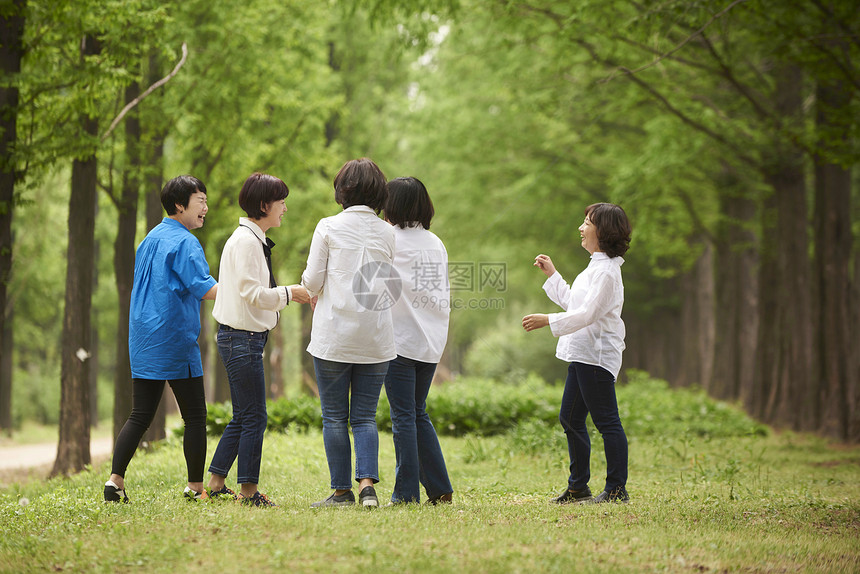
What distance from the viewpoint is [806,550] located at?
3.90m

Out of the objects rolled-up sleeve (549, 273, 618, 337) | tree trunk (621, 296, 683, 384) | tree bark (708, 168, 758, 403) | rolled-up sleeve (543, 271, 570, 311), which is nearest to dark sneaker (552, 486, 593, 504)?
A: rolled-up sleeve (549, 273, 618, 337)

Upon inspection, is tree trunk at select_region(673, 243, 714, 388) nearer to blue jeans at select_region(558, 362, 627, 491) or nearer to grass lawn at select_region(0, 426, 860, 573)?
grass lawn at select_region(0, 426, 860, 573)

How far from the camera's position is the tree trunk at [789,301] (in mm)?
12211

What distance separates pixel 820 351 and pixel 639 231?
4.49 m

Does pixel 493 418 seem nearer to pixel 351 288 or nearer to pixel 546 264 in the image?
pixel 546 264

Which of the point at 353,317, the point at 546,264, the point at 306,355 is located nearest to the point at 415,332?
the point at 353,317

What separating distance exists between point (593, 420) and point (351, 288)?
5.93 feet

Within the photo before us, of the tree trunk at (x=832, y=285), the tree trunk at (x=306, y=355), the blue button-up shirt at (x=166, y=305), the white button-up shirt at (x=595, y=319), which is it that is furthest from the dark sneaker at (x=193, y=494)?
the tree trunk at (x=306, y=355)

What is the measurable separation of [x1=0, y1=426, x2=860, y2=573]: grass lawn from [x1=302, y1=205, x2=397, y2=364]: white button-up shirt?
922 millimetres

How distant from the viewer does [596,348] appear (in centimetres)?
508

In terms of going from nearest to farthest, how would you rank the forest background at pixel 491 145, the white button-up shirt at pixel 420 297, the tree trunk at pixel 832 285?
the white button-up shirt at pixel 420 297 < the forest background at pixel 491 145 < the tree trunk at pixel 832 285

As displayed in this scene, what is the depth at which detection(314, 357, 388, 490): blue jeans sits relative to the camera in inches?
178

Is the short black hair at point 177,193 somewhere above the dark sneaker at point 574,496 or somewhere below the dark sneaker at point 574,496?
above

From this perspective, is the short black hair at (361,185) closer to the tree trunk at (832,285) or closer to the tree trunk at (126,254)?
the tree trunk at (126,254)
